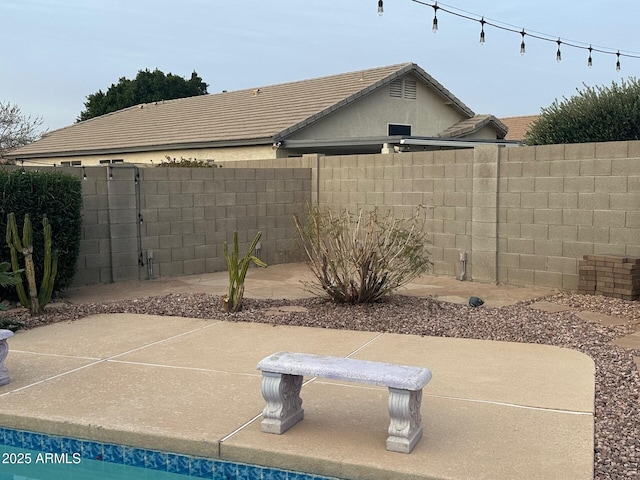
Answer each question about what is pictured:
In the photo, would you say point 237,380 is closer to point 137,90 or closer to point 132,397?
point 132,397

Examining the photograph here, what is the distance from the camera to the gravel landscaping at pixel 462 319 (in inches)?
245

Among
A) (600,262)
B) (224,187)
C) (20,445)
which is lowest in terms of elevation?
(20,445)

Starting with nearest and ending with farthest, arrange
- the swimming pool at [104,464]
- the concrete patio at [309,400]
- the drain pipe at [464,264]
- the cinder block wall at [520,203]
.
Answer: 1. the concrete patio at [309,400]
2. the swimming pool at [104,464]
3. the cinder block wall at [520,203]
4. the drain pipe at [464,264]

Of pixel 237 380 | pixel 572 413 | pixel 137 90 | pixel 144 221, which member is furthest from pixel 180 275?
pixel 137 90

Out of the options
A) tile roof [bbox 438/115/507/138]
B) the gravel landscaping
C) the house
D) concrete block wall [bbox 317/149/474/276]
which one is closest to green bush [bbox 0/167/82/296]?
the gravel landscaping

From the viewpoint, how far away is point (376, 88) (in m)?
23.0

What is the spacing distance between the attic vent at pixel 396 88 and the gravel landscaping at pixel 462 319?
1504 cm

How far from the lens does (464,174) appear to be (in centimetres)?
1202

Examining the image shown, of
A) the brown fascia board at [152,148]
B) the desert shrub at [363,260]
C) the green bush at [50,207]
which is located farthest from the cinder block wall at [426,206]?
the brown fascia board at [152,148]

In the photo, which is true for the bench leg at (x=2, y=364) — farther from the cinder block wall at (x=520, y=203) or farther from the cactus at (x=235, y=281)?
the cinder block wall at (x=520, y=203)

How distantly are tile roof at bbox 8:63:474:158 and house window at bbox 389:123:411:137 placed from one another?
1.69 meters

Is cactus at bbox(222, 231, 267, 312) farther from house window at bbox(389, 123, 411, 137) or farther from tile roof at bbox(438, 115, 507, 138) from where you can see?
tile roof at bbox(438, 115, 507, 138)

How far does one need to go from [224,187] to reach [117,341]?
643 cm

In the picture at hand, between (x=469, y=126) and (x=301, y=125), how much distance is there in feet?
26.1
